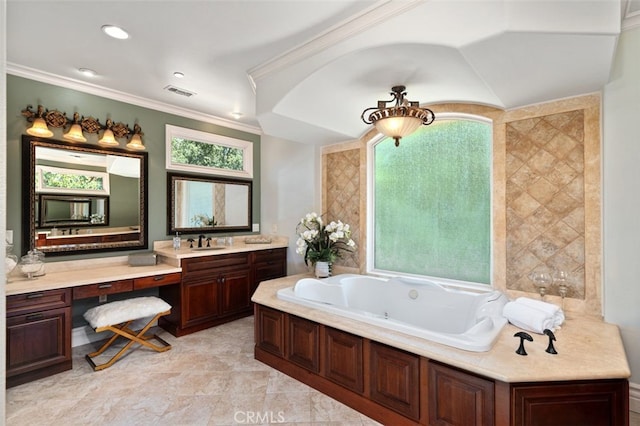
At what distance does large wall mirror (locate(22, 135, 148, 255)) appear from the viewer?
9.06ft

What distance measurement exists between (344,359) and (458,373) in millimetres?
775

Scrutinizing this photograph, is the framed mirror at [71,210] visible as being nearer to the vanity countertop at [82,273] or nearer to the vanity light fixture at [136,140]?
the vanity countertop at [82,273]

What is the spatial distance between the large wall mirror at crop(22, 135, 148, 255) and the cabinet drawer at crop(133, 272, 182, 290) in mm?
610

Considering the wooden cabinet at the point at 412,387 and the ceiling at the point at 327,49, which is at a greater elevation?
the ceiling at the point at 327,49

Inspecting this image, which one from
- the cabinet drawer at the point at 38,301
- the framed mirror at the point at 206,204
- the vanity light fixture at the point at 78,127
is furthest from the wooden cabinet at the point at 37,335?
the vanity light fixture at the point at 78,127

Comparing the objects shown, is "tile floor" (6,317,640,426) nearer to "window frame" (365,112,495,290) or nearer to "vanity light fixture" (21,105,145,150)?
"window frame" (365,112,495,290)

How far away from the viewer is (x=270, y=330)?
2604 mm

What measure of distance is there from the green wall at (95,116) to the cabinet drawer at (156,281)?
60cm

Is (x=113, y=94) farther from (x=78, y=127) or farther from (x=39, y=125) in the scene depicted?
(x=39, y=125)

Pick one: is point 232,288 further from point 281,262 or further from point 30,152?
point 30,152

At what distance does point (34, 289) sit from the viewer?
2342 mm

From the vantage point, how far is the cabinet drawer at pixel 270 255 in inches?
157

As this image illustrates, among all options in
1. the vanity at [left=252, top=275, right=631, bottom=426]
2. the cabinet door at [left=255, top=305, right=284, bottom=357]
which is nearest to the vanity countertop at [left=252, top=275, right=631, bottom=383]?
the vanity at [left=252, top=275, right=631, bottom=426]

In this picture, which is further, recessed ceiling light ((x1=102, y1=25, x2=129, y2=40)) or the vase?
the vase
